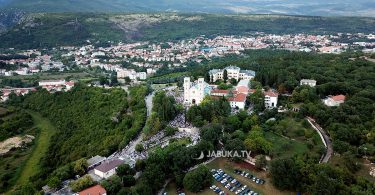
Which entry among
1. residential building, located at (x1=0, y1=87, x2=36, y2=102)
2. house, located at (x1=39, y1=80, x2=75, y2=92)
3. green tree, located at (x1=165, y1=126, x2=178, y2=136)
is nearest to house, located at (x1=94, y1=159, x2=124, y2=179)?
green tree, located at (x1=165, y1=126, x2=178, y2=136)

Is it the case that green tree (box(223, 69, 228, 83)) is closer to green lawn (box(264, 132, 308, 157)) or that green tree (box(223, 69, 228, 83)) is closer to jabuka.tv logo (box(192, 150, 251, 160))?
green lawn (box(264, 132, 308, 157))

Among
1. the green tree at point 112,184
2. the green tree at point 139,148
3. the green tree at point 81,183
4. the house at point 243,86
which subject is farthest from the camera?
the house at point 243,86

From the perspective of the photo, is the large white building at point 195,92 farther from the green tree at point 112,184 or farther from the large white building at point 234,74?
the green tree at point 112,184

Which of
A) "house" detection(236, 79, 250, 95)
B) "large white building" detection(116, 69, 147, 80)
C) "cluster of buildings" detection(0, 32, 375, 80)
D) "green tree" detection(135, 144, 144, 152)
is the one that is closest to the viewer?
"green tree" detection(135, 144, 144, 152)

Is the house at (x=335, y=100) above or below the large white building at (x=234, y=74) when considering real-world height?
below

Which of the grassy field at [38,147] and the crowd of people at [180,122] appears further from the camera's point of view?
the crowd of people at [180,122]

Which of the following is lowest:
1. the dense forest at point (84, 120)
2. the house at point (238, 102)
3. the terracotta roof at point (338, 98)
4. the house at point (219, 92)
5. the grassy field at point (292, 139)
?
the dense forest at point (84, 120)

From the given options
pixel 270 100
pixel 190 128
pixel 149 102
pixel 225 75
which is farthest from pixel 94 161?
pixel 225 75

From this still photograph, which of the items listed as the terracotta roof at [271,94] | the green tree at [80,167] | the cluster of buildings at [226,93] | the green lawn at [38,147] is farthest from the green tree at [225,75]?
the green tree at [80,167]
